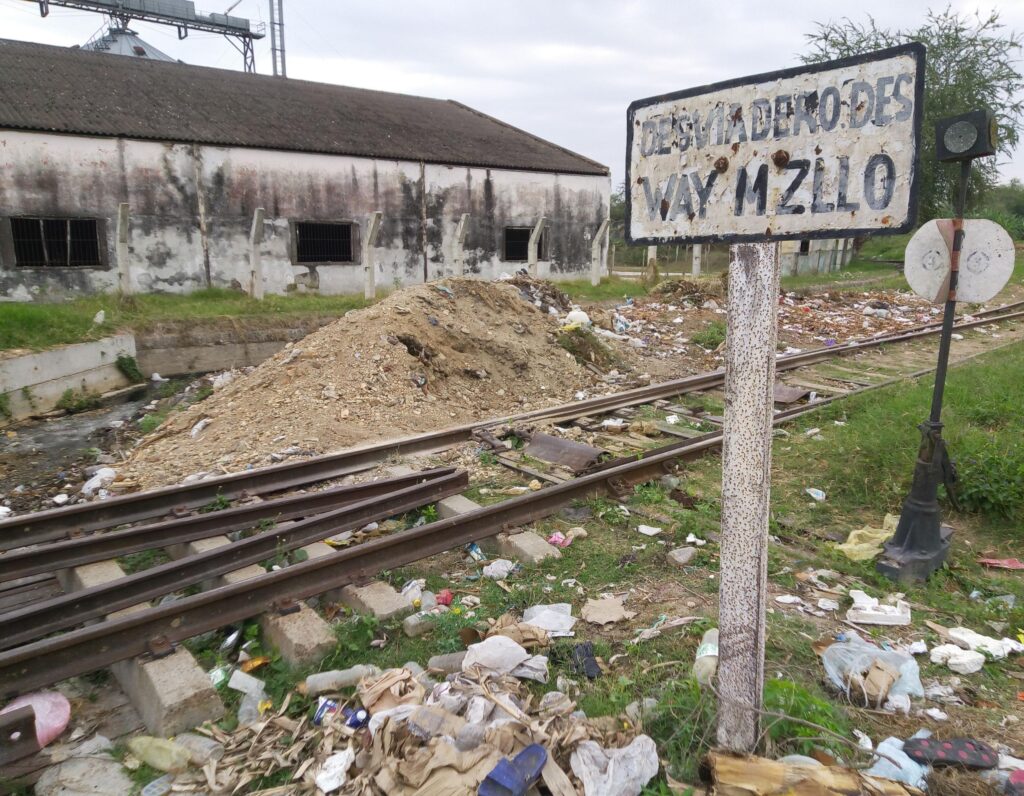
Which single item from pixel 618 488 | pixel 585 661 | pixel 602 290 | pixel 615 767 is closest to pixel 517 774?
pixel 615 767

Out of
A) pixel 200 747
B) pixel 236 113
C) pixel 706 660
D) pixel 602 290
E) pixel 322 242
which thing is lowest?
pixel 200 747

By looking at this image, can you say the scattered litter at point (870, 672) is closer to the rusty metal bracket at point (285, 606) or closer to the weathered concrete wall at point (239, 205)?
the rusty metal bracket at point (285, 606)

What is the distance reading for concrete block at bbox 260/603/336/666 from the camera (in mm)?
3592

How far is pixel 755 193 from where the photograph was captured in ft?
7.43

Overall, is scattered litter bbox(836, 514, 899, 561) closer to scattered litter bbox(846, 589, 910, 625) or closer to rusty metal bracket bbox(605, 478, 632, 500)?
scattered litter bbox(846, 589, 910, 625)

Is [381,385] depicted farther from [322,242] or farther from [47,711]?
[322,242]

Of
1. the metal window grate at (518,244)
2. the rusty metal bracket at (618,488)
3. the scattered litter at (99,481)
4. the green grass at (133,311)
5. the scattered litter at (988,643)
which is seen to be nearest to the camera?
the scattered litter at (988,643)

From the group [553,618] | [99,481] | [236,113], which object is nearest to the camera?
[553,618]

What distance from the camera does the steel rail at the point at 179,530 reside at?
4547 millimetres

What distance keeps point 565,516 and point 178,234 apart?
1398 cm

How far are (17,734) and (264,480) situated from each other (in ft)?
10.7

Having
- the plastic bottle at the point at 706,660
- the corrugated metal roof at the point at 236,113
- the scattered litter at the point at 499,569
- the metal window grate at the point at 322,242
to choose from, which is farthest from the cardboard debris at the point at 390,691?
the metal window grate at the point at 322,242

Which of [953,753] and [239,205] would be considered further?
[239,205]

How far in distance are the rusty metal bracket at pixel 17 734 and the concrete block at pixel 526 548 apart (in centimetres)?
271
